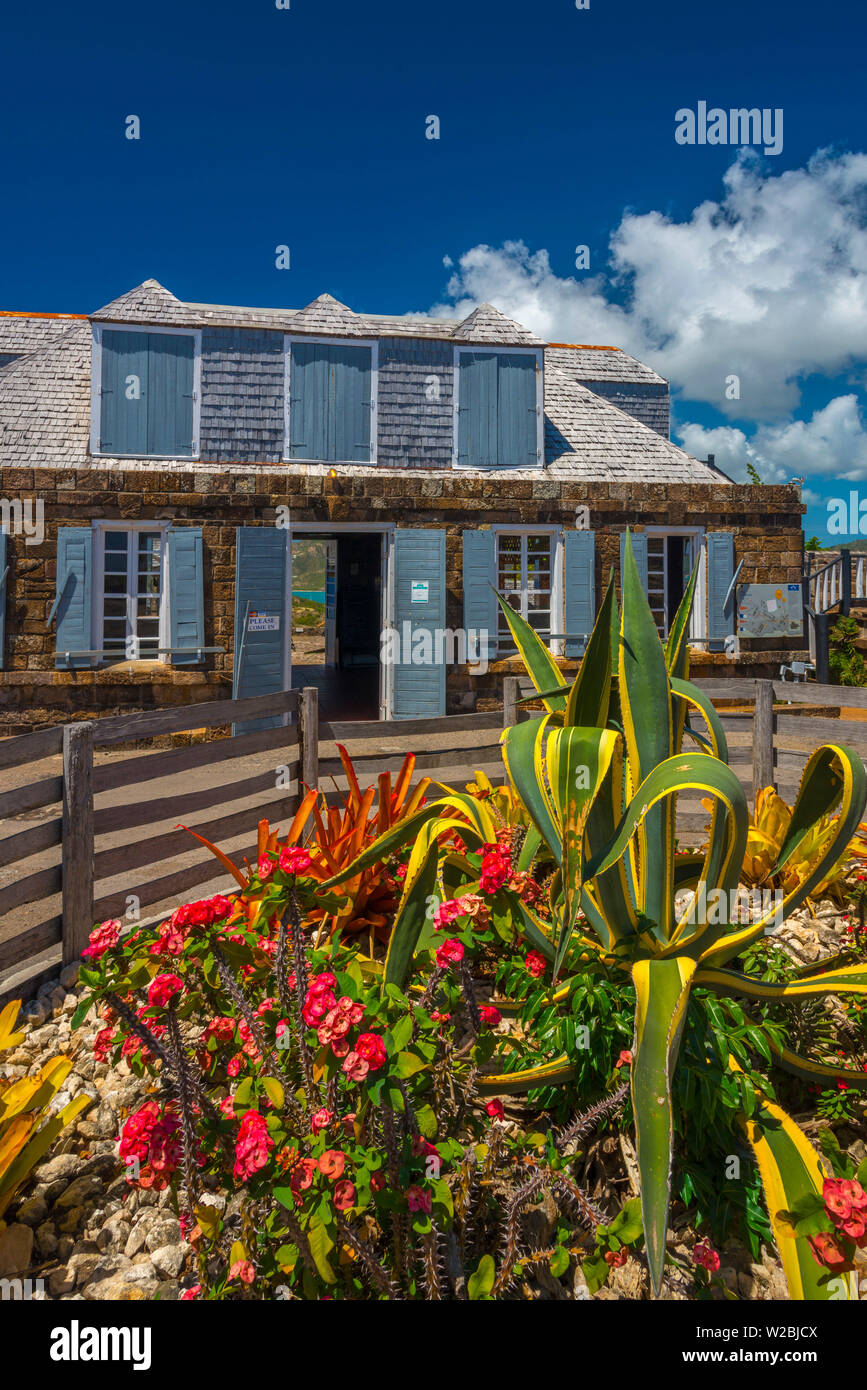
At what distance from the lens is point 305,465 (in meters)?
11.7

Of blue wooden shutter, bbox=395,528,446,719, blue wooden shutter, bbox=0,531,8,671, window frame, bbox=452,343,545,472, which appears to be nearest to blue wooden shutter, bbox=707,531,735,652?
window frame, bbox=452,343,545,472

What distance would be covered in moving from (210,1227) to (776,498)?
1192 cm

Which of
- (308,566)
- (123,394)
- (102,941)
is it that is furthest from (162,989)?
(308,566)

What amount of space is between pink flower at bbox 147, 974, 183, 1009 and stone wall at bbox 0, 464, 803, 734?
849 cm

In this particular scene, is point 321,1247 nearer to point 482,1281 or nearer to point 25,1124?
point 482,1281

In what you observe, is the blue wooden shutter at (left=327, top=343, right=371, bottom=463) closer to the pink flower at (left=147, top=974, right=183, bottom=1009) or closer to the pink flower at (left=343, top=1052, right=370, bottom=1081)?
the pink flower at (left=147, top=974, right=183, bottom=1009)

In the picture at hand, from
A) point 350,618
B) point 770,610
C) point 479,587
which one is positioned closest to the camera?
point 479,587

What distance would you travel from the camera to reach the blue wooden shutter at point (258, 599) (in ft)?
34.0

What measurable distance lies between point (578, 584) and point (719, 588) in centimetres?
211

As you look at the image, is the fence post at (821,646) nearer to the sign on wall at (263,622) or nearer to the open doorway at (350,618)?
the open doorway at (350,618)

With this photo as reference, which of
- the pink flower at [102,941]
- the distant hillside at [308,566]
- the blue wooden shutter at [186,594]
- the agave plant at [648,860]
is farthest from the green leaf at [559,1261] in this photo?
the distant hillside at [308,566]

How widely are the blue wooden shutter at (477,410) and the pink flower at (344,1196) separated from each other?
443 inches

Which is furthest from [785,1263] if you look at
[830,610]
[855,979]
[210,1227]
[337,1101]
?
[830,610]

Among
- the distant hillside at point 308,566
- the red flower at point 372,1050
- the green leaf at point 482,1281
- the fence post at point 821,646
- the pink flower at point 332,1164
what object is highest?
the distant hillside at point 308,566
